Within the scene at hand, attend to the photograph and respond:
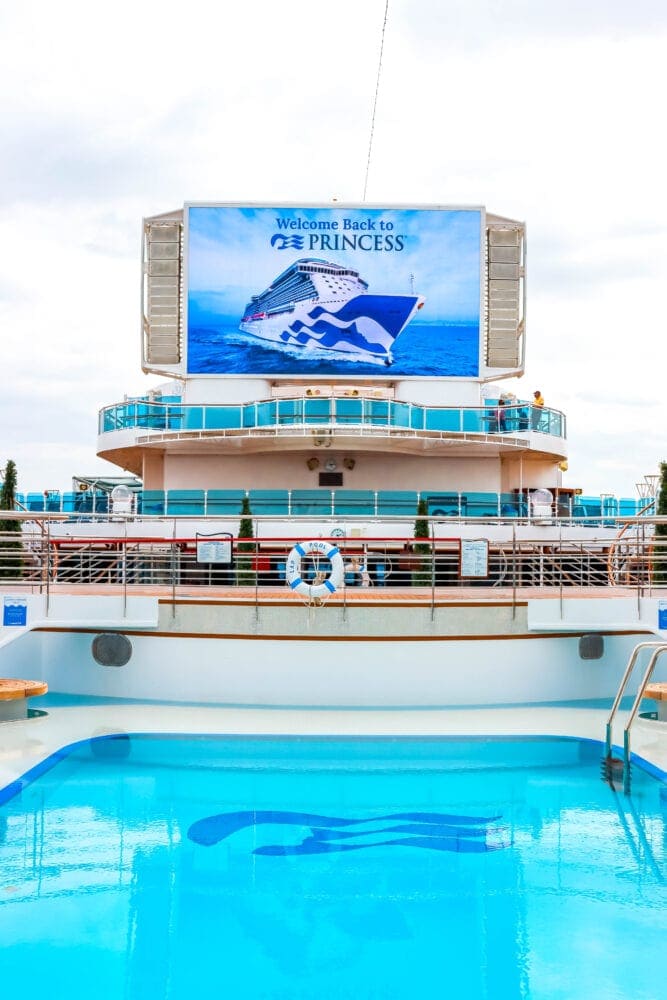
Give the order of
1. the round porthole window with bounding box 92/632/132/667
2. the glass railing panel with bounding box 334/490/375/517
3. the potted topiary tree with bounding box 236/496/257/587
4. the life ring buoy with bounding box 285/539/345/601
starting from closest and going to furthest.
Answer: the life ring buoy with bounding box 285/539/345/601 → the round porthole window with bounding box 92/632/132/667 → the potted topiary tree with bounding box 236/496/257/587 → the glass railing panel with bounding box 334/490/375/517

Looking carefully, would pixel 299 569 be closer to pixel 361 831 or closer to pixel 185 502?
pixel 361 831

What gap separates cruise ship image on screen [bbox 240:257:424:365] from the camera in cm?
2973

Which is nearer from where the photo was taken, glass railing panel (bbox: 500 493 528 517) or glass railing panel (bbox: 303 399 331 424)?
glass railing panel (bbox: 303 399 331 424)

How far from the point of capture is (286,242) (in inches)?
1178

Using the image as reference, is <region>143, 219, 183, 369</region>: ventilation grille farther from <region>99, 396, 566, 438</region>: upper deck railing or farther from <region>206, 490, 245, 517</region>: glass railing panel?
<region>206, 490, 245, 517</region>: glass railing panel

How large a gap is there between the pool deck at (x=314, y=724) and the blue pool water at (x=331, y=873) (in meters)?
0.46

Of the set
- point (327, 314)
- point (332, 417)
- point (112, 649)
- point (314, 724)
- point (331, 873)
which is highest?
point (327, 314)

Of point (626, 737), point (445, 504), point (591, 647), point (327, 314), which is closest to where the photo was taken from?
point (626, 737)

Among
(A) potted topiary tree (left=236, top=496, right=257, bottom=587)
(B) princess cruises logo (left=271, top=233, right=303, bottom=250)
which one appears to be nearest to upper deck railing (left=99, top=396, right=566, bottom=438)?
(A) potted topiary tree (left=236, top=496, right=257, bottom=587)

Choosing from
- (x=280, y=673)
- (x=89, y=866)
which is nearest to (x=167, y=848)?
(x=89, y=866)

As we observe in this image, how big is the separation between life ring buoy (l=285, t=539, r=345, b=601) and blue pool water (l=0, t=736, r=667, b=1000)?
212 centimetres

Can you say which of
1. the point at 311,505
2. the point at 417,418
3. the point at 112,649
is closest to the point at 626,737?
the point at 112,649

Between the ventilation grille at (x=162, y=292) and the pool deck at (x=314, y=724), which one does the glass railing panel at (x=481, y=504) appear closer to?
the ventilation grille at (x=162, y=292)

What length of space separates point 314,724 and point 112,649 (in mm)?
3361
